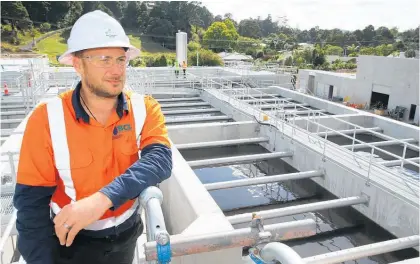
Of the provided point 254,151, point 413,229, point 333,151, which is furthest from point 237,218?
point 254,151

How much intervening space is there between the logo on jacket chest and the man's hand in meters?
0.40

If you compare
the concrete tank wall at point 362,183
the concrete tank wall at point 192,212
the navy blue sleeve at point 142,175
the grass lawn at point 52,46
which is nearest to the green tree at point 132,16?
the grass lawn at point 52,46

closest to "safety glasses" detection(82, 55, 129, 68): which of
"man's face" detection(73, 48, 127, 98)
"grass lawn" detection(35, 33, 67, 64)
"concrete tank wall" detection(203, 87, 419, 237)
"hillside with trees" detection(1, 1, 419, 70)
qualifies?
"man's face" detection(73, 48, 127, 98)

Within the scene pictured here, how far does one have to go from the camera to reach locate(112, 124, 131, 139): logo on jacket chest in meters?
1.78

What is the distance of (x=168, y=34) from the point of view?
188 ft

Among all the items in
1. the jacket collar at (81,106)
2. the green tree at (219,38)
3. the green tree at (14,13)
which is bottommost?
the jacket collar at (81,106)

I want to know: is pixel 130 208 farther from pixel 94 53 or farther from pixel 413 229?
pixel 413 229

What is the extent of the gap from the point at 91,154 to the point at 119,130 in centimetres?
19

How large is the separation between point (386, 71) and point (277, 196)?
40.8 feet

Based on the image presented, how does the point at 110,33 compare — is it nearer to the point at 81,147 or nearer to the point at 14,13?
the point at 81,147

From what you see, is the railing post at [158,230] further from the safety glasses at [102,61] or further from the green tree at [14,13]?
the green tree at [14,13]

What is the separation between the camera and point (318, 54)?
120ft

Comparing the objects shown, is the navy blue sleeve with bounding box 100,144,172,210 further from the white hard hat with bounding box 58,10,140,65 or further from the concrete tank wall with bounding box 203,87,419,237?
the concrete tank wall with bounding box 203,87,419,237

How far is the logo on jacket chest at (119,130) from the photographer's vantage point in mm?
1776
